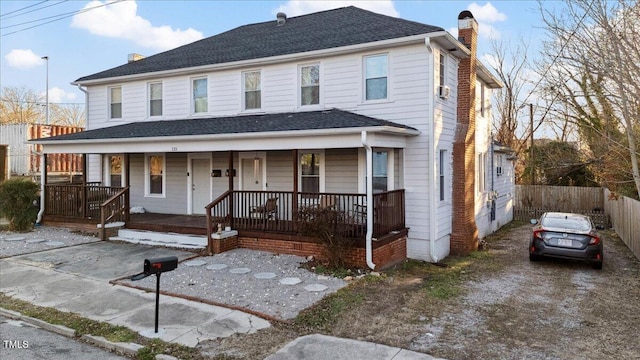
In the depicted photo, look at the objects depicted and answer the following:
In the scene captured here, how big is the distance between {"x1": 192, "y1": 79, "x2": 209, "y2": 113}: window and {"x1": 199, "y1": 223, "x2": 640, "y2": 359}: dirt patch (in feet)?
28.6

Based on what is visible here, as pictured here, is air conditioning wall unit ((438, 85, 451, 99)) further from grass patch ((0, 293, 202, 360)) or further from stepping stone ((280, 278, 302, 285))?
grass patch ((0, 293, 202, 360))

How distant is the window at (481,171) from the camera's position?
1452 cm

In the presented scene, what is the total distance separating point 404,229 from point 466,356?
5.73 m

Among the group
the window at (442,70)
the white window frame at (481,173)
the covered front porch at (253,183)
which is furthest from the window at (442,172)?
the white window frame at (481,173)

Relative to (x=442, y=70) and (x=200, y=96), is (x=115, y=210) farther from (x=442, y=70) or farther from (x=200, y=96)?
(x=442, y=70)

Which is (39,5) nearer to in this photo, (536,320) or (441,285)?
(441,285)

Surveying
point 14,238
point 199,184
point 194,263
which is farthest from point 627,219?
point 14,238

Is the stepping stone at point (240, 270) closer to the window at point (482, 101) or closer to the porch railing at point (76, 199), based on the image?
the porch railing at point (76, 199)

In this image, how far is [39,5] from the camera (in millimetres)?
16516

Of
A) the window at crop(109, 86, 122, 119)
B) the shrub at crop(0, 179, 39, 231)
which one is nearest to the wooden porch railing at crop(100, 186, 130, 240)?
the shrub at crop(0, 179, 39, 231)

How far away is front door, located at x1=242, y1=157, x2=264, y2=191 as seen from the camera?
13578mm

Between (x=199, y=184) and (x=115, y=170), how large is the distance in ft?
12.7

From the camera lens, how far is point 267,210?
440 inches

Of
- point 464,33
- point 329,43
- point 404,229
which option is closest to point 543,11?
point 464,33
